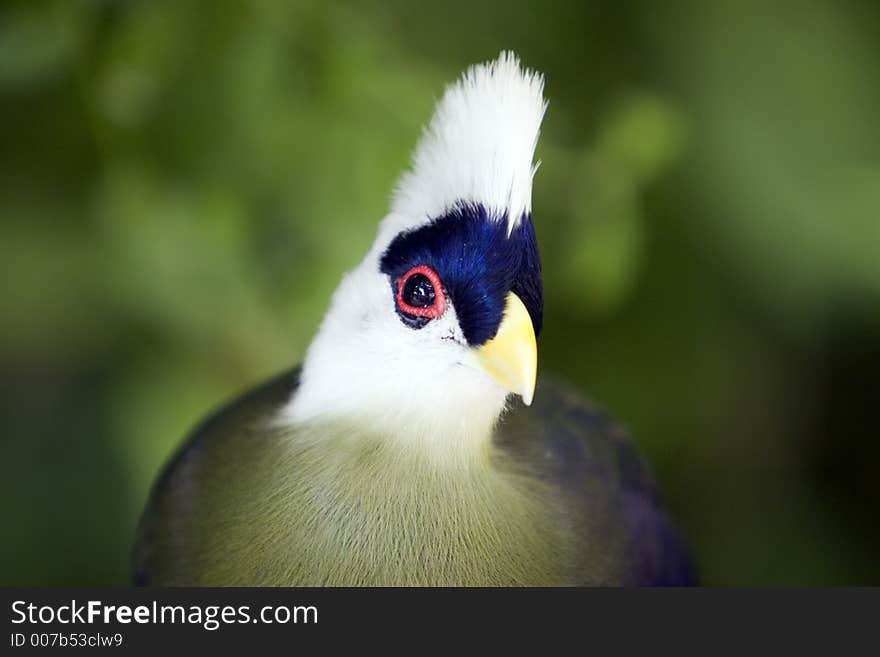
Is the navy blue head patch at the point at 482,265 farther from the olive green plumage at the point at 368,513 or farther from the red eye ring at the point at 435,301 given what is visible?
the olive green plumage at the point at 368,513

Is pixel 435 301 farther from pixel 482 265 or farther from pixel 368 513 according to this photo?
pixel 368 513

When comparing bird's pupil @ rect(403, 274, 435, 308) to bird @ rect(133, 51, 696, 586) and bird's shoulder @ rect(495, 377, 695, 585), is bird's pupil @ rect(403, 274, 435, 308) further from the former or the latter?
bird's shoulder @ rect(495, 377, 695, 585)

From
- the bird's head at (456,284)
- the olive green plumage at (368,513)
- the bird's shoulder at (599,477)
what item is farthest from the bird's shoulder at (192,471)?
the bird's shoulder at (599,477)

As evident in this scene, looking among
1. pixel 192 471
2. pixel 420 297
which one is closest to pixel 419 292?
pixel 420 297

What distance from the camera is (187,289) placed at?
1900mm

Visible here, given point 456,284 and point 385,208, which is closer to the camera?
point 456,284

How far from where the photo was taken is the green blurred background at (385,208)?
5.89 ft

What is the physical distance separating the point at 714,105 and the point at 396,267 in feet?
3.52

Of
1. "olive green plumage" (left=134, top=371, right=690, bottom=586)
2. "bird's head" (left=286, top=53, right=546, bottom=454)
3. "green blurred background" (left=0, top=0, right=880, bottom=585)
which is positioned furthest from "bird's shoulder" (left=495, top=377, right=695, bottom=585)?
"green blurred background" (left=0, top=0, right=880, bottom=585)

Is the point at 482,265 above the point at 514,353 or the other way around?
above

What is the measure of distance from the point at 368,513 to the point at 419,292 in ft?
0.92

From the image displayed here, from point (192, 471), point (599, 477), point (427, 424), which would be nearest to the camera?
point (427, 424)

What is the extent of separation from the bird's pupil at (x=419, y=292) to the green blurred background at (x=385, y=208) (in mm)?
563

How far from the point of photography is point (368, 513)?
1261 millimetres
